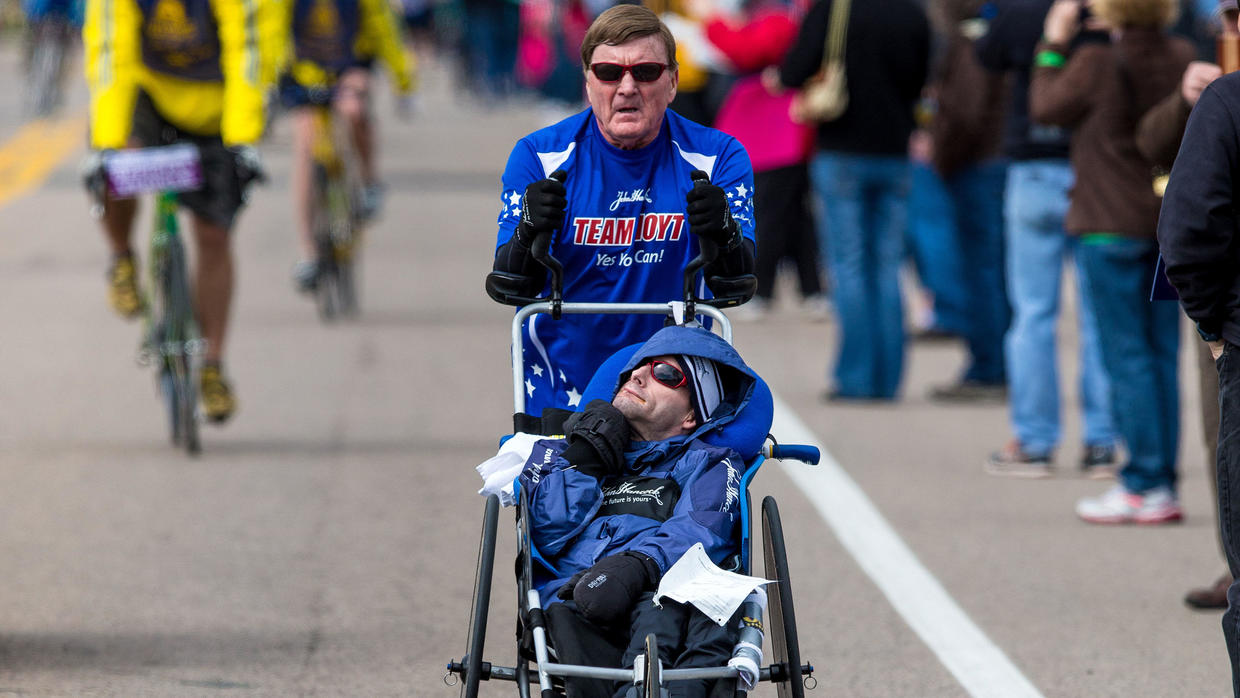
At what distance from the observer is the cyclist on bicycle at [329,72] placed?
13.3m

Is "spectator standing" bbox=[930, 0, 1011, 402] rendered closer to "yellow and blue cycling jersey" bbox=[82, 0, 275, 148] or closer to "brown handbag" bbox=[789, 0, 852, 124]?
"brown handbag" bbox=[789, 0, 852, 124]

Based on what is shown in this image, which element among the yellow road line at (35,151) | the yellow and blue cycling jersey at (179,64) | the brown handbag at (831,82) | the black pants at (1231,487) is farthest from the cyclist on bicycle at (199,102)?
the yellow road line at (35,151)

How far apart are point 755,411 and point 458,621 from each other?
1.89m

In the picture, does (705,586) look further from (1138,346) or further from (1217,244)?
(1138,346)

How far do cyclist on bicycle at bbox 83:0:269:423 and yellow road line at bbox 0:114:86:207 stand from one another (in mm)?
10591

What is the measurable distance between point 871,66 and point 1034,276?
7.16 ft

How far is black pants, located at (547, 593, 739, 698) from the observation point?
4.63 m

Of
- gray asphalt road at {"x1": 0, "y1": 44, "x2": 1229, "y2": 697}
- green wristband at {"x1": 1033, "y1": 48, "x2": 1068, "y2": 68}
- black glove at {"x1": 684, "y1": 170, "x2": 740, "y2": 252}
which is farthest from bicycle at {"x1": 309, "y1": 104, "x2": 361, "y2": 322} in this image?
black glove at {"x1": 684, "y1": 170, "x2": 740, "y2": 252}

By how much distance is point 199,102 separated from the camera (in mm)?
9531

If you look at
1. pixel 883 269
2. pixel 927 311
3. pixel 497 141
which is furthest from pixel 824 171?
pixel 497 141

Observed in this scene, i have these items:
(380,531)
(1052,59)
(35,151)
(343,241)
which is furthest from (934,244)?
(35,151)

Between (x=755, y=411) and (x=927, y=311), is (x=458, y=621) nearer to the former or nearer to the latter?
(x=755, y=411)

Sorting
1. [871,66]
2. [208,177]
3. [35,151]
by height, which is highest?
[871,66]

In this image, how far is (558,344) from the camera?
574 cm
